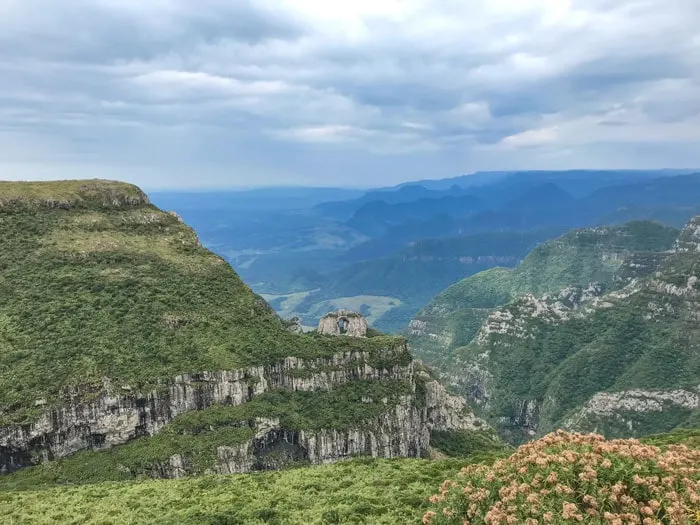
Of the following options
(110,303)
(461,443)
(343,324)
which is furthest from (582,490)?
(343,324)

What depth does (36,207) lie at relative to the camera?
9900 cm

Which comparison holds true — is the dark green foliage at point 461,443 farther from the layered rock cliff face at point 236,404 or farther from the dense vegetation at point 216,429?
the dense vegetation at point 216,429

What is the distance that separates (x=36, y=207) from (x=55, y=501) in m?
68.0

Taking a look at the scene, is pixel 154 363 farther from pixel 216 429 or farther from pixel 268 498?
pixel 268 498

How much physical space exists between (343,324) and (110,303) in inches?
2085

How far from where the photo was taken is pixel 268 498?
3919cm

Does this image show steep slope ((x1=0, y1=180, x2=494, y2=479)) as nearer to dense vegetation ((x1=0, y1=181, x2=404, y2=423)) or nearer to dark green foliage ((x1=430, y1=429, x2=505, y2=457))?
dense vegetation ((x1=0, y1=181, x2=404, y2=423))

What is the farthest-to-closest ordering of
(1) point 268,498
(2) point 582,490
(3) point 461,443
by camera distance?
(3) point 461,443
(1) point 268,498
(2) point 582,490

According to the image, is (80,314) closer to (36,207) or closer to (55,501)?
(36,207)

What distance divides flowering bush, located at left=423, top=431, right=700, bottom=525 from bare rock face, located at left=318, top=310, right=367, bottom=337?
9509 centimetres

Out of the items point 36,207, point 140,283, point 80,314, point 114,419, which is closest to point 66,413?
point 114,419

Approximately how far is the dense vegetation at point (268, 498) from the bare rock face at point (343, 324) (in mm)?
72206

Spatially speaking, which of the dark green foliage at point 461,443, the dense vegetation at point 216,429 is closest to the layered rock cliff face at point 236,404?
the dense vegetation at point 216,429

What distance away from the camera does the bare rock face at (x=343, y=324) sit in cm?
12219
